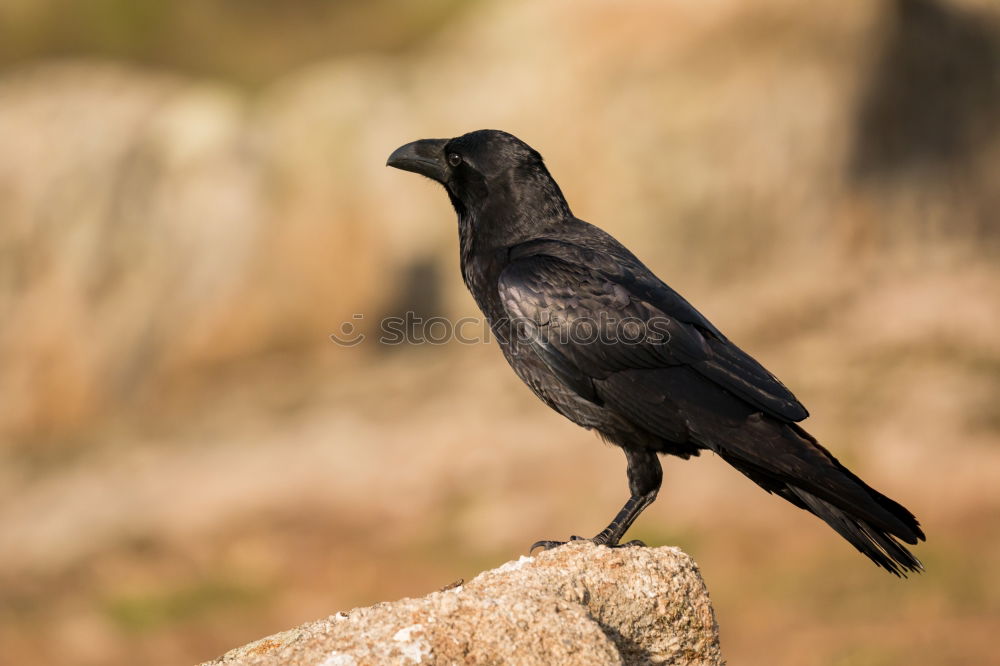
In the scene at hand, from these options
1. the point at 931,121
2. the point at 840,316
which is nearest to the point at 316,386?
the point at 840,316

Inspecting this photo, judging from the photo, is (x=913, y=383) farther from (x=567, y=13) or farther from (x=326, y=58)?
(x=326, y=58)

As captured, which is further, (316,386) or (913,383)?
(316,386)

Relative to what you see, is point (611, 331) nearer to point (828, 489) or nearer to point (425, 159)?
point (828, 489)

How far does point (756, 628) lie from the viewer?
9430mm

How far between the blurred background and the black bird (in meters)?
5.74

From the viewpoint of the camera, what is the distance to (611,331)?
16.3 feet

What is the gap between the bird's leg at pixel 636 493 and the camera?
493cm

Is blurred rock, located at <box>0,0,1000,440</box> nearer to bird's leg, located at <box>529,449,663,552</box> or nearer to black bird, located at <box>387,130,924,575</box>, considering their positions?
black bird, located at <box>387,130,924,575</box>

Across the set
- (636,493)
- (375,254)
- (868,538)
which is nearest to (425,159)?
(636,493)

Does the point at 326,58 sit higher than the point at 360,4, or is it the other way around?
the point at 360,4

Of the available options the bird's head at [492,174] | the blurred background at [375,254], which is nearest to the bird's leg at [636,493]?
the bird's head at [492,174]

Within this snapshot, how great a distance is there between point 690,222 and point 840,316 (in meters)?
2.15

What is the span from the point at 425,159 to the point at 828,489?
260cm

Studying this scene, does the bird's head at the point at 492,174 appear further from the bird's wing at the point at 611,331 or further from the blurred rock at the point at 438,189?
the blurred rock at the point at 438,189
